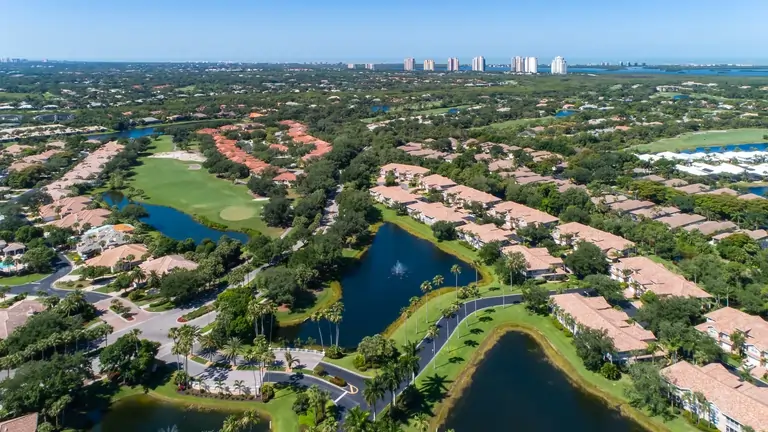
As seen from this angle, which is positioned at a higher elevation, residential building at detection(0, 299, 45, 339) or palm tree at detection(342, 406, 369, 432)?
residential building at detection(0, 299, 45, 339)

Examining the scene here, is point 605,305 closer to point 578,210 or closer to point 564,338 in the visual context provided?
point 564,338

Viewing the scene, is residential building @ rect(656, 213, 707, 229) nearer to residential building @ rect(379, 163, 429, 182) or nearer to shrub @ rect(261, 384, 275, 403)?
residential building @ rect(379, 163, 429, 182)

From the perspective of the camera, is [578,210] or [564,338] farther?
[578,210]

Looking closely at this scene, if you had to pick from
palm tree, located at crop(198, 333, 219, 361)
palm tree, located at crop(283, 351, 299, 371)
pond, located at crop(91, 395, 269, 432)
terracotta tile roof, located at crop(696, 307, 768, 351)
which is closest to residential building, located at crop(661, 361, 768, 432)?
terracotta tile roof, located at crop(696, 307, 768, 351)

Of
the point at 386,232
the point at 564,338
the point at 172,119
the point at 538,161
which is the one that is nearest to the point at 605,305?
the point at 564,338

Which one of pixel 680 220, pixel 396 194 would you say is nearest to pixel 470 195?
pixel 396 194

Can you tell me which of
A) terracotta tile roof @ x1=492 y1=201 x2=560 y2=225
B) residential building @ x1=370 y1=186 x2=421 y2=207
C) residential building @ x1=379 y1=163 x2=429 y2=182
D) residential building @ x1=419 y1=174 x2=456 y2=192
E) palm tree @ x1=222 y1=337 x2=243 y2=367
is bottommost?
palm tree @ x1=222 y1=337 x2=243 y2=367
